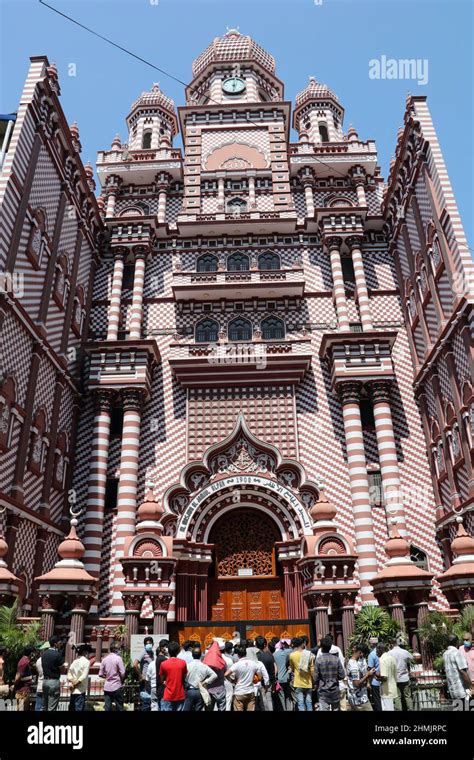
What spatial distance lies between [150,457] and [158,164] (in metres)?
15.7

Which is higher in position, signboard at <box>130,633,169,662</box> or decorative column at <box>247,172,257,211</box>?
decorative column at <box>247,172,257,211</box>

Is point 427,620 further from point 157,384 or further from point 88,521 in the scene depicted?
point 157,384

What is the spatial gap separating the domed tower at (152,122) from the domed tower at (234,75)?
6.14 ft

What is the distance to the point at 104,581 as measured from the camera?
21.8m

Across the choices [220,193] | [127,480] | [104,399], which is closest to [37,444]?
[127,480]

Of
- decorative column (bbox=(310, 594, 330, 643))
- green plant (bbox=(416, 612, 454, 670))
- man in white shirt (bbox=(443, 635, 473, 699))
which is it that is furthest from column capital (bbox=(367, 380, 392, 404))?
man in white shirt (bbox=(443, 635, 473, 699))

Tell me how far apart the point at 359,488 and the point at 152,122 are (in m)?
25.4

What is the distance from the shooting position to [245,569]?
884 inches

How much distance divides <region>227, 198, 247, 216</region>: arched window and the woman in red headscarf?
2301cm

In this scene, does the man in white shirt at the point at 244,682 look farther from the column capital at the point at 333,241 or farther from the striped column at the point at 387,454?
the column capital at the point at 333,241

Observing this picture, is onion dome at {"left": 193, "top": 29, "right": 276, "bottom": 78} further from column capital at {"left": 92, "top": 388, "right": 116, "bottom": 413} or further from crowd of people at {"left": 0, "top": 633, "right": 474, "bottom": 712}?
crowd of people at {"left": 0, "top": 633, "right": 474, "bottom": 712}

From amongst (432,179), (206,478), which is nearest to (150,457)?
(206,478)

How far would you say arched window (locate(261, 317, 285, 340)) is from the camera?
2650 centimetres

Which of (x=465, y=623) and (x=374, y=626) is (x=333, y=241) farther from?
(x=465, y=623)
